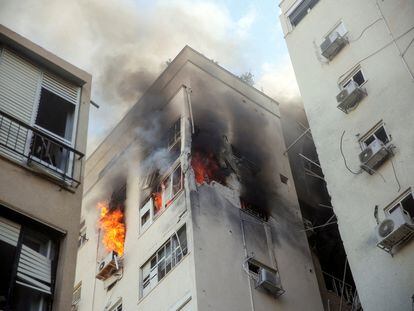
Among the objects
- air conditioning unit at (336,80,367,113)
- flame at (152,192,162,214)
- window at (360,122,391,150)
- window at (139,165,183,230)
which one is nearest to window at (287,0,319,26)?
air conditioning unit at (336,80,367,113)

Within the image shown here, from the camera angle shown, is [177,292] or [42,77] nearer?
[42,77]

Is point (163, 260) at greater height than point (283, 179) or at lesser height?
lesser

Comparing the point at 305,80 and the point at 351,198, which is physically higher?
the point at 305,80

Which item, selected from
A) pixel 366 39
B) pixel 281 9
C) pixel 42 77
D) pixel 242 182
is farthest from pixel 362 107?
pixel 42 77

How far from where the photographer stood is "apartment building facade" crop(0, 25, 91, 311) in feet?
30.2

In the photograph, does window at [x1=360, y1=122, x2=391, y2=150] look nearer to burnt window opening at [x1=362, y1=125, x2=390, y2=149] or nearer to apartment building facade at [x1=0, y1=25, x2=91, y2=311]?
burnt window opening at [x1=362, y1=125, x2=390, y2=149]

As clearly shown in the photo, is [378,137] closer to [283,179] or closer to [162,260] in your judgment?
[283,179]

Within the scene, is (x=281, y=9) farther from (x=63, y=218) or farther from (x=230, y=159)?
(x=63, y=218)

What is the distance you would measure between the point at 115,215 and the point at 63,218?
16299mm

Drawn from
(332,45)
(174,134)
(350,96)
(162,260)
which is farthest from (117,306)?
(332,45)

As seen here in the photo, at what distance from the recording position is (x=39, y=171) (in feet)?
34.3

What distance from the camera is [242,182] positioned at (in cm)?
2364

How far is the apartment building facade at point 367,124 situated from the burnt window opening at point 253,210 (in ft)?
12.0

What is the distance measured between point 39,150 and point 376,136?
1133cm
